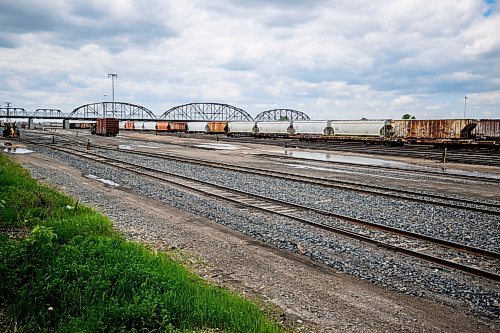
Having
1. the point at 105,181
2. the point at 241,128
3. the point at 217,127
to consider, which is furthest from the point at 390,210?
the point at 217,127

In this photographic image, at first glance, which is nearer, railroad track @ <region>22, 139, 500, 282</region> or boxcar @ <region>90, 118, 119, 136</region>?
railroad track @ <region>22, 139, 500, 282</region>

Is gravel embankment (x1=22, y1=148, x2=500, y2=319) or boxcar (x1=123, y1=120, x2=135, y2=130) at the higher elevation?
boxcar (x1=123, y1=120, x2=135, y2=130)

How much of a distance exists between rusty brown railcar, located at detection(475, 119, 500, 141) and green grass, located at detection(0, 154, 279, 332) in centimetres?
4253

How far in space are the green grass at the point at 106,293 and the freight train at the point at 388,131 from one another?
128 feet

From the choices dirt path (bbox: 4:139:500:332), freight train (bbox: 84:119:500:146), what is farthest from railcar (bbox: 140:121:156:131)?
dirt path (bbox: 4:139:500:332)

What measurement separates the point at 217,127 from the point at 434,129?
51717 mm

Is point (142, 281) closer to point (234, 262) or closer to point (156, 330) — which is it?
point (156, 330)

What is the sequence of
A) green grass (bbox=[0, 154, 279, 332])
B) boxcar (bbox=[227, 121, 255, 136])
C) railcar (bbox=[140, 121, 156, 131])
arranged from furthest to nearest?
railcar (bbox=[140, 121, 156, 131]) < boxcar (bbox=[227, 121, 255, 136]) < green grass (bbox=[0, 154, 279, 332])

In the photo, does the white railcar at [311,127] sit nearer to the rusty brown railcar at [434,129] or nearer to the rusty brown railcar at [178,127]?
the rusty brown railcar at [434,129]

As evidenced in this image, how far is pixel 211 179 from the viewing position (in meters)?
19.1

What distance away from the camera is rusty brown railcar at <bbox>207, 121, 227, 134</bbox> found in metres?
87.8

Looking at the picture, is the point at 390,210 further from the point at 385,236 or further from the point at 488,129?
the point at 488,129

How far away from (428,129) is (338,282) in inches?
1727

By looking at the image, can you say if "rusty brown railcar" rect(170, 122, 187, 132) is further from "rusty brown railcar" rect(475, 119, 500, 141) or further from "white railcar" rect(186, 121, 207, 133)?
"rusty brown railcar" rect(475, 119, 500, 141)
